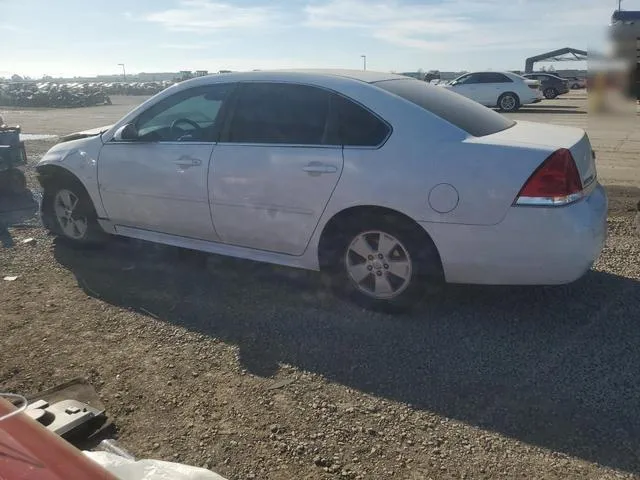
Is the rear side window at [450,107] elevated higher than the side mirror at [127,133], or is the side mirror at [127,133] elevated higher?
the rear side window at [450,107]

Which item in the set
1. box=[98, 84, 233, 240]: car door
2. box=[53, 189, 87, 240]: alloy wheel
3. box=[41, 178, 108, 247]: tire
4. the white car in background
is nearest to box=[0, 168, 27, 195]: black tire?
box=[41, 178, 108, 247]: tire

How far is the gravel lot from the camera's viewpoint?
8.55 ft

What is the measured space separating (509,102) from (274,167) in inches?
786

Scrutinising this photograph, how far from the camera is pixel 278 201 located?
4.11 m

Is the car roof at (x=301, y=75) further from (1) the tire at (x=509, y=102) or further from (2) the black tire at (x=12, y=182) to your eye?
(1) the tire at (x=509, y=102)

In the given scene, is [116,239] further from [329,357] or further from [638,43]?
[638,43]

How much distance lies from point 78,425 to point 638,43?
4.46 m

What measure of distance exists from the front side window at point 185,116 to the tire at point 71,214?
37.2 inches

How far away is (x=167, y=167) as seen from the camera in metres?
4.61

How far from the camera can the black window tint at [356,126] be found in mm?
3836

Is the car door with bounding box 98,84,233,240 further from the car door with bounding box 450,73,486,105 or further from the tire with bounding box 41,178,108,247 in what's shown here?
the car door with bounding box 450,73,486,105

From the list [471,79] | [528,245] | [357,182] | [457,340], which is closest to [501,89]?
[471,79]

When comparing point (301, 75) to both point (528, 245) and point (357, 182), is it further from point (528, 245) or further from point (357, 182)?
point (528, 245)

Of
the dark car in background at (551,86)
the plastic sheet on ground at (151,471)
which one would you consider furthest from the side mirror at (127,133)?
A: the dark car in background at (551,86)
